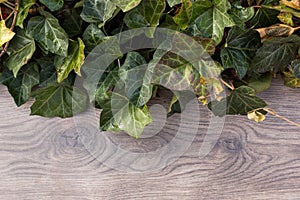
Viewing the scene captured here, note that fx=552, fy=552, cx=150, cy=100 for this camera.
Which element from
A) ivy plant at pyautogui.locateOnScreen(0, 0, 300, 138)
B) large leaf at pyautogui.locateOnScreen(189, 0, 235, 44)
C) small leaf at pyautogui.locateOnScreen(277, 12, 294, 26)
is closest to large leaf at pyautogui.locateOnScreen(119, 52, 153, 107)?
ivy plant at pyautogui.locateOnScreen(0, 0, 300, 138)

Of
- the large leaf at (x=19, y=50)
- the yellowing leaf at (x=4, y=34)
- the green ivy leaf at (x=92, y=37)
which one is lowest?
the large leaf at (x=19, y=50)

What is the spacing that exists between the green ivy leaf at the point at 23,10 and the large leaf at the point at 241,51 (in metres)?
0.31

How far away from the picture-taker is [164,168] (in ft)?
3.11

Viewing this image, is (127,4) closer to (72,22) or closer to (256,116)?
(72,22)

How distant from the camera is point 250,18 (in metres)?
0.84

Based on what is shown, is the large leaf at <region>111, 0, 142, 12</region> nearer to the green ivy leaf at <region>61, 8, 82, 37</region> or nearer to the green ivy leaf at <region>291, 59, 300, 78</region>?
the green ivy leaf at <region>61, 8, 82, 37</region>

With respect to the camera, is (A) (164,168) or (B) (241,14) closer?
(B) (241,14)

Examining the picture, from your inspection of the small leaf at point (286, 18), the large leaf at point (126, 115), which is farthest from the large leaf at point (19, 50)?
the small leaf at point (286, 18)

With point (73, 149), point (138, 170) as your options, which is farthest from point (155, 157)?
point (73, 149)

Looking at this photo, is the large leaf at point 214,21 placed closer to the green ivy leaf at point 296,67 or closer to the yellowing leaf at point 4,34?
the green ivy leaf at point 296,67

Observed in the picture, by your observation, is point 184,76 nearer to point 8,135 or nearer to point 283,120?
point 283,120

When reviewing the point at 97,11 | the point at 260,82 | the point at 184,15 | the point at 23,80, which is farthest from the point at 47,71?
the point at 260,82

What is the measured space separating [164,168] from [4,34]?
0.35m

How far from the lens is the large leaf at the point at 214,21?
0.81 meters
